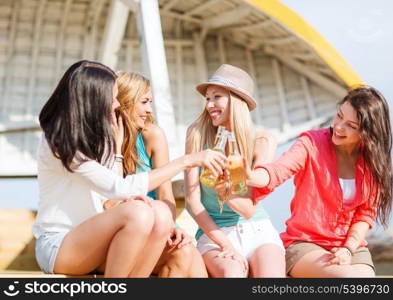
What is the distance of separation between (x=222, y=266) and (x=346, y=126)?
0.81m

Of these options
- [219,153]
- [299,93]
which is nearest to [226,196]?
[219,153]

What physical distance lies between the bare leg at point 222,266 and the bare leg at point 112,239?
16.3 inches

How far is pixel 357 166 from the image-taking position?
115 inches

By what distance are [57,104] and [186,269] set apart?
81 centimetres

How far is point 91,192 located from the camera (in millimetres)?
2564

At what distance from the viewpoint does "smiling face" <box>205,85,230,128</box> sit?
2959 mm

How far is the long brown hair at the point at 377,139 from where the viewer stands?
2.81m

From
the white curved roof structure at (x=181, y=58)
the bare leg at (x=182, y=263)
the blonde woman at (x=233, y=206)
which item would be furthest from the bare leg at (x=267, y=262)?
the white curved roof structure at (x=181, y=58)

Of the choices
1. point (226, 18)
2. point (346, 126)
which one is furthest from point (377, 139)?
→ point (226, 18)

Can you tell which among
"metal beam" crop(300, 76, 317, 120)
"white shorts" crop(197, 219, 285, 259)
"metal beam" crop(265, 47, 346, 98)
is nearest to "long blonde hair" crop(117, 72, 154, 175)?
"white shorts" crop(197, 219, 285, 259)

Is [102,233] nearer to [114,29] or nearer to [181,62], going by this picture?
[114,29]

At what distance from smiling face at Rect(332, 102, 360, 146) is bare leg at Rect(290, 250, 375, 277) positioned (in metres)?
0.50

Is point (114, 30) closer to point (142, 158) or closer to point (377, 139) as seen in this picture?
point (142, 158)

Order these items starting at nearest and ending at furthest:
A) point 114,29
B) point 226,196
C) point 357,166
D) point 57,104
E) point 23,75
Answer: point 57,104, point 226,196, point 357,166, point 114,29, point 23,75
